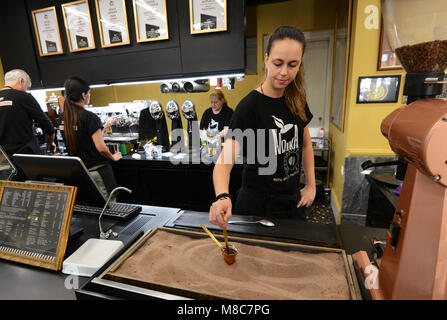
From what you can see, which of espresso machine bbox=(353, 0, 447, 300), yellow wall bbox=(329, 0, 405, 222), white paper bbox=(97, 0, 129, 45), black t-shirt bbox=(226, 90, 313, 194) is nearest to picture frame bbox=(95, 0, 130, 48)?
white paper bbox=(97, 0, 129, 45)

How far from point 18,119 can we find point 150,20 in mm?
1699

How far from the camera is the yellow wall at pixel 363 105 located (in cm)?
233

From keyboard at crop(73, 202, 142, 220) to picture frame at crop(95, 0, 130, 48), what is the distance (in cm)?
189

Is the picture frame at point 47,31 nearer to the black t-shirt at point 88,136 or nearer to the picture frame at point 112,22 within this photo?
the picture frame at point 112,22

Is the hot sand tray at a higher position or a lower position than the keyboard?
higher

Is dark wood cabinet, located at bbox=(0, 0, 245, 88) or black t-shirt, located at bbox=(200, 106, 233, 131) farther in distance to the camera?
black t-shirt, located at bbox=(200, 106, 233, 131)

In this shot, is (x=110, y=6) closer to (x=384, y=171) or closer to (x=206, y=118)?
(x=206, y=118)

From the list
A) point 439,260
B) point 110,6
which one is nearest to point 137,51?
point 110,6

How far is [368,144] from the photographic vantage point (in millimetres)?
2572

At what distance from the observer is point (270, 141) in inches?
53.7

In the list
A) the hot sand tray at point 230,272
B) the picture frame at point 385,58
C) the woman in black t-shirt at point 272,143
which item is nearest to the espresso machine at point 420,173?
the hot sand tray at point 230,272

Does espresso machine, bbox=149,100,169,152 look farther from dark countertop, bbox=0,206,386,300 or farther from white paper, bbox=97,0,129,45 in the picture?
dark countertop, bbox=0,206,386,300

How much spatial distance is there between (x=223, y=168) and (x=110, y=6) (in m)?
2.42

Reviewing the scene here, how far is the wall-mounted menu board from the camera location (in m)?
0.95
